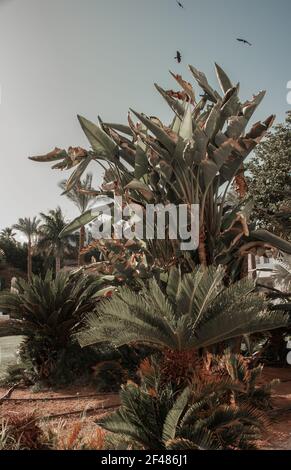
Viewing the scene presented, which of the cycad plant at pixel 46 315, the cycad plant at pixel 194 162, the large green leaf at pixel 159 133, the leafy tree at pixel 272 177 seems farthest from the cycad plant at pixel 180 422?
the leafy tree at pixel 272 177

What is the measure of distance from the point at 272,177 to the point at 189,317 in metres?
11.9

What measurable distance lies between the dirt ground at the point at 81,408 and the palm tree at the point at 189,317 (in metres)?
1.13

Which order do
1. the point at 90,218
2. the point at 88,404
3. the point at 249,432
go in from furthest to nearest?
the point at 90,218
the point at 88,404
the point at 249,432

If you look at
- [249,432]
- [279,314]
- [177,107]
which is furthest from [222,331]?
[177,107]

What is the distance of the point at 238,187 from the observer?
857 centimetres

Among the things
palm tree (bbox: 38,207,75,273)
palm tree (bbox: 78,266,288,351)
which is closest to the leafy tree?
palm tree (bbox: 78,266,288,351)

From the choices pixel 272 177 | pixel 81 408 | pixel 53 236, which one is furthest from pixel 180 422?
pixel 53 236

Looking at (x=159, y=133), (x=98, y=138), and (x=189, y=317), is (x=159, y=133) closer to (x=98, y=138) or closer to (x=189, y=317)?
(x=98, y=138)

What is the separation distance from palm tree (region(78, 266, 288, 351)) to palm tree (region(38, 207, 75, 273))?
127 ft

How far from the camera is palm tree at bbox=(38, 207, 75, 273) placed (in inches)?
1725

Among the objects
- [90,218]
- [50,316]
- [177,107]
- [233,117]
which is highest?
[177,107]

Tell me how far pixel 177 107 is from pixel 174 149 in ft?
4.79

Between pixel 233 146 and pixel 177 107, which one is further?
pixel 177 107

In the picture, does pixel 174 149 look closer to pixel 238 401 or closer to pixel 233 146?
pixel 233 146
